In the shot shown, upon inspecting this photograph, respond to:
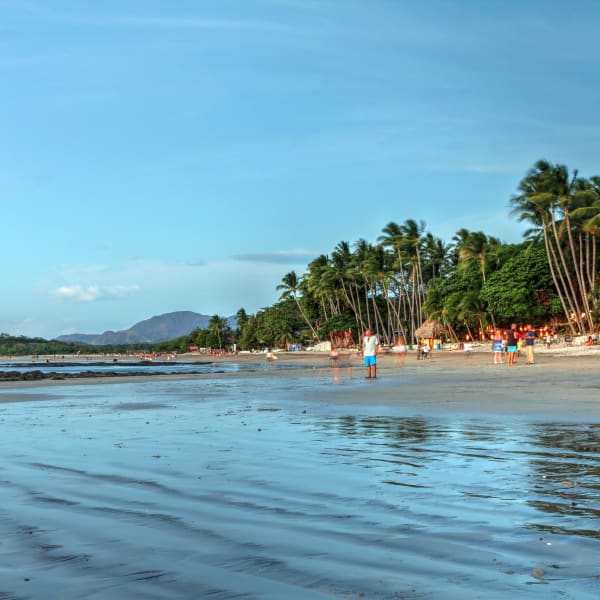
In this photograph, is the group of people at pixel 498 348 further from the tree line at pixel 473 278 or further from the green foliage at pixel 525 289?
the green foliage at pixel 525 289

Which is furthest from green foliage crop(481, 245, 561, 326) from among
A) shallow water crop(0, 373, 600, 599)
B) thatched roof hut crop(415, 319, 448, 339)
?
shallow water crop(0, 373, 600, 599)

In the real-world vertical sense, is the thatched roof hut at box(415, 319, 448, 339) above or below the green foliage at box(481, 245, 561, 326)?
below

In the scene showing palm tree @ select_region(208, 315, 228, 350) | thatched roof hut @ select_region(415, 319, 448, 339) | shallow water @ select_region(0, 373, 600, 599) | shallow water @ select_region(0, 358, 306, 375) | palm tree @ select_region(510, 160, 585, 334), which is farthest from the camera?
palm tree @ select_region(208, 315, 228, 350)

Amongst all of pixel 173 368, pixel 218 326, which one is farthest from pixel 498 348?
pixel 218 326

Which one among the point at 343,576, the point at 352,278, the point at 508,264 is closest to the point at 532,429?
the point at 343,576

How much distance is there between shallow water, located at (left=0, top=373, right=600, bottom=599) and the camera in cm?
367

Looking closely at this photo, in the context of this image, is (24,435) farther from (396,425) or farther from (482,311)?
(482,311)

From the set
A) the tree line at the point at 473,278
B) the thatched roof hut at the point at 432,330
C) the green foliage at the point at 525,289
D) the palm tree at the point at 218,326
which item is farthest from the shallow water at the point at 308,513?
the palm tree at the point at 218,326

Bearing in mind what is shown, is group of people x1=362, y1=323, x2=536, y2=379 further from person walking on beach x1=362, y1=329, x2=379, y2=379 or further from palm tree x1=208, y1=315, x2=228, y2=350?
palm tree x1=208, y1=315, x2=228, y2=350

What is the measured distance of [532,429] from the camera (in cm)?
955

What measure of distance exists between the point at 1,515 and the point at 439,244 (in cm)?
9202

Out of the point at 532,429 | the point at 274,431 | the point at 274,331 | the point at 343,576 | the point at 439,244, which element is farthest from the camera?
the point at 274,331

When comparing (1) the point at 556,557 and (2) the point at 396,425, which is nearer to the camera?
(1) the point at 556,557

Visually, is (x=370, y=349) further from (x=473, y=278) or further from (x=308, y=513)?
(x=473, y=278)
